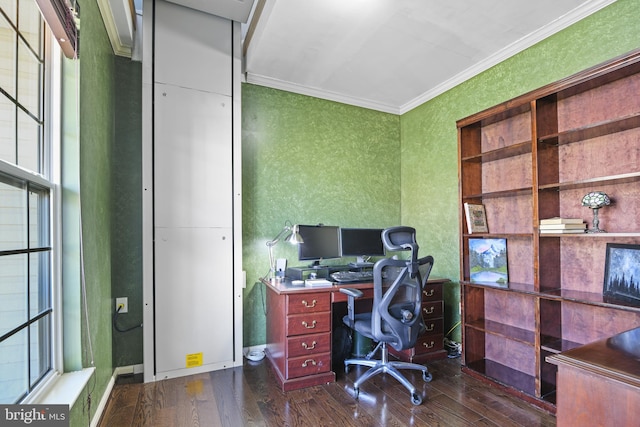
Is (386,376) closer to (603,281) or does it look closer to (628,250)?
(603,281)

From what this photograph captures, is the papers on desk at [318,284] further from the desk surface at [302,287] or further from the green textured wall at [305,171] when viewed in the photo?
the green textured wall at [305,171]

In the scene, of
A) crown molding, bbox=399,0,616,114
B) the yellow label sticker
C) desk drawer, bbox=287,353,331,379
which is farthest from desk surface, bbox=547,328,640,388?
the yellow label sticker

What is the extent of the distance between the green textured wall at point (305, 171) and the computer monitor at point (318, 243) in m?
0.28

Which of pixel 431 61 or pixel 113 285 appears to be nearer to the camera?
pixel 113 285

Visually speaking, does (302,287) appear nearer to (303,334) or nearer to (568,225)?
(303,334)

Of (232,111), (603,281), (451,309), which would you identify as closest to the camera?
(603,281)

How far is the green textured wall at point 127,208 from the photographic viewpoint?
2543mm

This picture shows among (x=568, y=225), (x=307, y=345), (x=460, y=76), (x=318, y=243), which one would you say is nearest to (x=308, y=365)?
(x=307, y=345)

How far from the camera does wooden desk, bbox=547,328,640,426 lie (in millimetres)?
841

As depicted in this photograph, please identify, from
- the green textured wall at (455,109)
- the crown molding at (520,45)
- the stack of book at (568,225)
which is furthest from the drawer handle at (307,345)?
the crown molding at (520,45)

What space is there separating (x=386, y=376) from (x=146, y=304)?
79.0 inches

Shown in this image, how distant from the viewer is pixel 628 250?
1.89 meters

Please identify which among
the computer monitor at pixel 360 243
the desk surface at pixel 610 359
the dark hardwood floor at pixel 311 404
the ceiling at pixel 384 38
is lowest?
the dark hardwood floor at pixel 311 404

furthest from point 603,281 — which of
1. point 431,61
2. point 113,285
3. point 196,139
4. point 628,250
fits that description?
point 113,285
